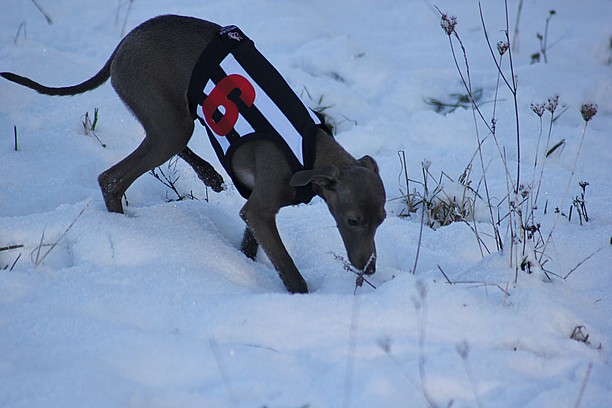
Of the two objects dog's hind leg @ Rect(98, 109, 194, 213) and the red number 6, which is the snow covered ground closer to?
dog's hind leg @ Rect(98, 109, 194, 213)

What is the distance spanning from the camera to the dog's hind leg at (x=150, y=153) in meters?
4.20

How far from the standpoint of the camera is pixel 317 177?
148 inches

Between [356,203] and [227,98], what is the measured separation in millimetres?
867

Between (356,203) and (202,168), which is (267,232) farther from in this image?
(202,168)

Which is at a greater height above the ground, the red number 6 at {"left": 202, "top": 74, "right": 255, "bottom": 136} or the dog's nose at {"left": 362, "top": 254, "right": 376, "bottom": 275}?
the red number 6 at {"left": 202, "top": 74, "right": 255, "bottom": 136}

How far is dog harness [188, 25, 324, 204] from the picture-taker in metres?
3.91

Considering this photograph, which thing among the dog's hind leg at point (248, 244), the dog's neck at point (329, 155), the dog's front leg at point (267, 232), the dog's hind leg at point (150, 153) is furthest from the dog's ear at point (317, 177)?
the dog's hind leg at point (150, 153)

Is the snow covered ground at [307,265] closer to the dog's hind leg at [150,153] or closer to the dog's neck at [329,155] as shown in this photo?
the dog's hind leg at [150,153]

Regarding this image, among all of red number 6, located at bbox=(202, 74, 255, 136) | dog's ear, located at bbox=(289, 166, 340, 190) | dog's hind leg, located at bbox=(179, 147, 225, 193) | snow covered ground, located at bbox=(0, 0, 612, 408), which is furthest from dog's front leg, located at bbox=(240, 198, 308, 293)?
dog's hind leg, located at bbox=(179, 147, 225, 193)

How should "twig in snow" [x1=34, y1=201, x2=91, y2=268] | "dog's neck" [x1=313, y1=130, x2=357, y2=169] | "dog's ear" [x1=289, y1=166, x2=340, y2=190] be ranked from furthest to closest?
"dog's neck" [x1=313, y1=130, x2=357, y2=169] → "dog's ear" [x1=289, y1=166, x2=340, y2=190] → "twig in snow" [x1=34, y1=201, x2=91, y2=268]

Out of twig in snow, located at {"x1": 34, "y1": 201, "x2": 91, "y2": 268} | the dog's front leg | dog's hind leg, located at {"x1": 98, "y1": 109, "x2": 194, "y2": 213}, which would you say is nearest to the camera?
twig in snow, located at {"x1": 34, "y1": 201, "x2": 91, "y2": 268}

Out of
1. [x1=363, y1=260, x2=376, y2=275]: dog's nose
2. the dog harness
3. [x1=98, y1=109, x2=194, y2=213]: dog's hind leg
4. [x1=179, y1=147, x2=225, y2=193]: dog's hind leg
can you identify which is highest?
the dog harness

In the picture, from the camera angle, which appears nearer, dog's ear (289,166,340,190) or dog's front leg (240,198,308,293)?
dog's ear (289,166,340,190)

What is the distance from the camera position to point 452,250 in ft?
14.0
